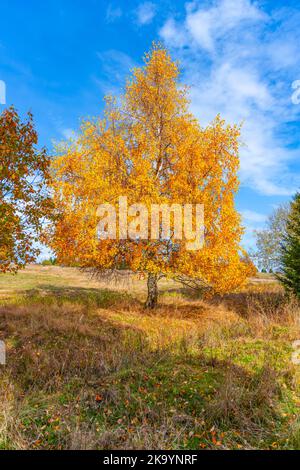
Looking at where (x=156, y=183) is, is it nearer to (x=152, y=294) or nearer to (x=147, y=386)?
(x=152, y=294)

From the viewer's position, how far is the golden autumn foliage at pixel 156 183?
12.3 m

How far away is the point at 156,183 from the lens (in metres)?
14.1

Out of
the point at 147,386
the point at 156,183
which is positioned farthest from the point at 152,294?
the point at 147,386

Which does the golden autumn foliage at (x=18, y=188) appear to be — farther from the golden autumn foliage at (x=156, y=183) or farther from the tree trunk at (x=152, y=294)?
the tree trunk at (x=152, y=294)

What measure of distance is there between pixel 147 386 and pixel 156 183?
965 cm

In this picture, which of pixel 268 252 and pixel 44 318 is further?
pixel 268 252

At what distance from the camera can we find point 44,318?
1207 cm

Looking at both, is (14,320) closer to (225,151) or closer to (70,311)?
(70,311)

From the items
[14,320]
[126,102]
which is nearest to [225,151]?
[126,102]

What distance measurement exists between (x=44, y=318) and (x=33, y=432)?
709cm

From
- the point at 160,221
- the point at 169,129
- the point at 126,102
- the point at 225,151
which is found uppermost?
the point at 126,102

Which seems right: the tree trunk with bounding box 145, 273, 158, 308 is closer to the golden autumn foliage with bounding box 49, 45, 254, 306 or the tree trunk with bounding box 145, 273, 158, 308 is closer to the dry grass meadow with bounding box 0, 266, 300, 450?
the golden autumn foliage with bounding box 49, 45, 254, 306

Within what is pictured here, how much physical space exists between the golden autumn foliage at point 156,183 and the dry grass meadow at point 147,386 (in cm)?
280

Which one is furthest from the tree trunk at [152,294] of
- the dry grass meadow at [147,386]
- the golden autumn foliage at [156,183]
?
the dry grass meadow at [147,386]
